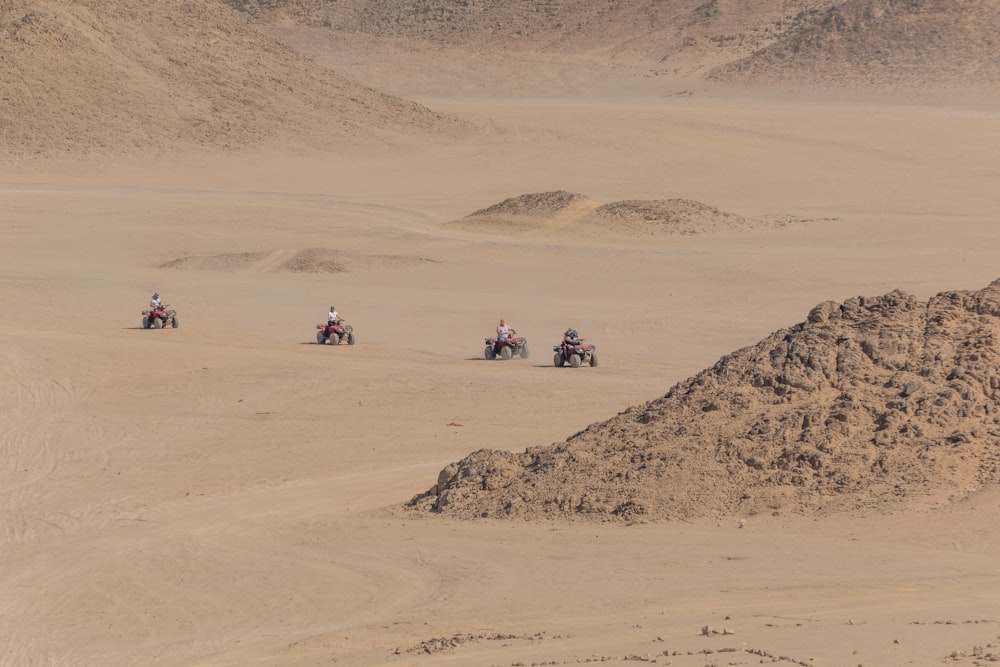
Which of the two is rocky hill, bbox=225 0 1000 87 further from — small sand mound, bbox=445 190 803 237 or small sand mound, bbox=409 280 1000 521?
small sand mound, bbox=409 280 1000 521

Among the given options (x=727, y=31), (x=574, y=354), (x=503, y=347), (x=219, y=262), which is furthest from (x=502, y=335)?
(x=727, y=31)

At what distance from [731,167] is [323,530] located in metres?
50.9

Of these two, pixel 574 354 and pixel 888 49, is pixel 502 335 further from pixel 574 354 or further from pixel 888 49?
pixel 888 49

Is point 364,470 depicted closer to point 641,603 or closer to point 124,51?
point 641,603

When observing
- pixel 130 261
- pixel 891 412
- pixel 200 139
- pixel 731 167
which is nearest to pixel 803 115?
pixel 731 167

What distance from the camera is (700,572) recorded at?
12391 mm

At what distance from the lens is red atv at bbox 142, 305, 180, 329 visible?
32.7 metres

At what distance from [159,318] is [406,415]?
11.2 m

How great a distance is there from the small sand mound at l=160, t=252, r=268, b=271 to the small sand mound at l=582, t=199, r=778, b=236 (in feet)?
34.8

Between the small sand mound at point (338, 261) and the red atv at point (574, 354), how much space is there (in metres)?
16.1

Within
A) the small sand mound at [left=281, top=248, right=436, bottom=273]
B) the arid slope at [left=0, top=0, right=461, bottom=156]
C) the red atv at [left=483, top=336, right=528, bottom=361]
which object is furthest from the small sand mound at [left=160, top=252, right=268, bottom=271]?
the arid slope at [left=0, top=0, right=461, bottom=156]

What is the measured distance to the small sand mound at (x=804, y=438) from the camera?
14.2 meters

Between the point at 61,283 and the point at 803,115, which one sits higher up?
the point at 803,115

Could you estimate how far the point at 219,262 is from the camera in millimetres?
44906
